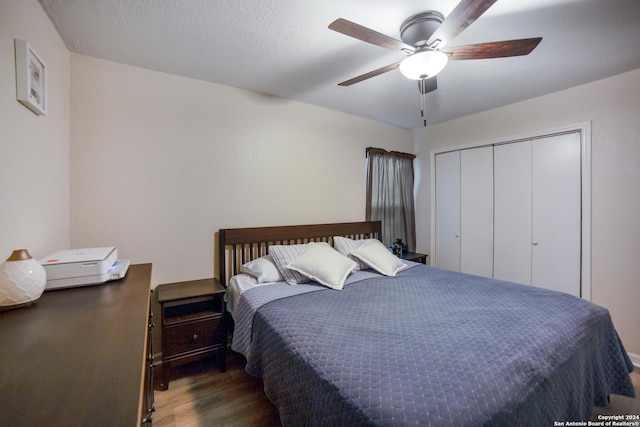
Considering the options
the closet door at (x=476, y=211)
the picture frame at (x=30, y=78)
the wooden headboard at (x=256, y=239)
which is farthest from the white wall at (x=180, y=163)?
the closet door at (x=476, y=211)

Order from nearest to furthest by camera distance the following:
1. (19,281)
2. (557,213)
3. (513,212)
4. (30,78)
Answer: (19,281) < (30,78) < (557,213) < (513,212)

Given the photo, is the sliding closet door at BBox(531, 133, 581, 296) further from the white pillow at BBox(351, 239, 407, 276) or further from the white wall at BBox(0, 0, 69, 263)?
the white wall at BBox(0, 0, 69, 263)

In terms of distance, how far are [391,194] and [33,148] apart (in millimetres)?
3479

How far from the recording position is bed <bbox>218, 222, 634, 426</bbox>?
3.10 ft

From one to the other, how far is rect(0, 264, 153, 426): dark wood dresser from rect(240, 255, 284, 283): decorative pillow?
1.05 meters

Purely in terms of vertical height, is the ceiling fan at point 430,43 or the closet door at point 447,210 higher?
the ceiling fan at point 430,43

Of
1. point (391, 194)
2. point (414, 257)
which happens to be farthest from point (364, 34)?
point (414, 257)

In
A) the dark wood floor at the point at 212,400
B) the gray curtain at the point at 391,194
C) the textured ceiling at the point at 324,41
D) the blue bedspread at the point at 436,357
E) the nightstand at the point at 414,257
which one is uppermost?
the textured ceiling at the point at 324,41

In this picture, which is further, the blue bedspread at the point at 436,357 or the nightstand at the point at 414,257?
the nightstand at the point at 414,257

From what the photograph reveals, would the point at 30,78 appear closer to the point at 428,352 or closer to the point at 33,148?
the point at 33,148

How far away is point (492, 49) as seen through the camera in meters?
1.48

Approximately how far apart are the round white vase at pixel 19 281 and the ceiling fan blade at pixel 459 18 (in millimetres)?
2149

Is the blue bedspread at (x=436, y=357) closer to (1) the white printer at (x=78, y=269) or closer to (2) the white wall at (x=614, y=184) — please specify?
(1) the white printer at (x=78, y=269)

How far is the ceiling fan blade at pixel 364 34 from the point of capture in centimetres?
126
